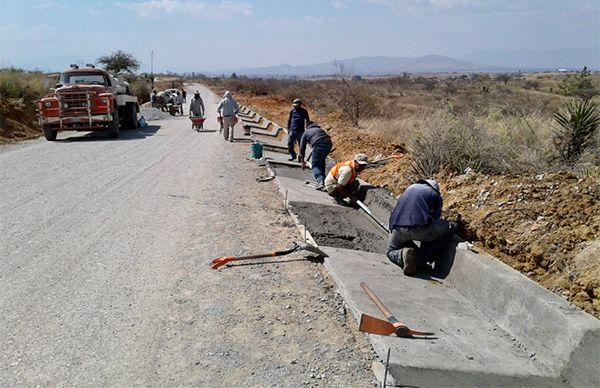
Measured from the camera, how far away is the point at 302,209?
8867 mm

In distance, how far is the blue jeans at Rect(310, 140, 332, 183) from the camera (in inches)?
438

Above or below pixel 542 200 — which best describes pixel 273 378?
below

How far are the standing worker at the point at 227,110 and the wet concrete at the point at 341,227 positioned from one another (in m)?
8.68

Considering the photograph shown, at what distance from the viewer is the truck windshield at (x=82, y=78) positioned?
18266 mm

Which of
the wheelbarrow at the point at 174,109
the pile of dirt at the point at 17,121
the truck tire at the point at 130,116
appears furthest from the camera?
the wheelbarrow at the point at 174,109

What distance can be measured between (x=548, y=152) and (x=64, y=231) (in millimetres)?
8042

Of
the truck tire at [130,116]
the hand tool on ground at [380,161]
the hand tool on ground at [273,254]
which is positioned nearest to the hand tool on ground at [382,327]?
the hand tool on ground at [273,254]

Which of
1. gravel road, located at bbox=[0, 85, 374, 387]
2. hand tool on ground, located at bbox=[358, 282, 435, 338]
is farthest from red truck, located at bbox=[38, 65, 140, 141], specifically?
hand tool on ground, located at bbox=[358, 282, 435, 338]

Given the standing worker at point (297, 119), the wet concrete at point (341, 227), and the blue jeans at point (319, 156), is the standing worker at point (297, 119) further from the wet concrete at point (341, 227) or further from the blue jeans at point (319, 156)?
the wet concrete at point (341, 227)

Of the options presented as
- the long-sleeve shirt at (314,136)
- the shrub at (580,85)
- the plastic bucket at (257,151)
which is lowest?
the plastic bucket at (257,151)

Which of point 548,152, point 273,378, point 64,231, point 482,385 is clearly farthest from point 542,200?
point 64,231

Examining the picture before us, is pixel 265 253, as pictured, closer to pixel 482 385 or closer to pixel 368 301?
pixel 368 301

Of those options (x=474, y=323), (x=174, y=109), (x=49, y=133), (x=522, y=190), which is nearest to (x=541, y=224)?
(x=522, y=190)

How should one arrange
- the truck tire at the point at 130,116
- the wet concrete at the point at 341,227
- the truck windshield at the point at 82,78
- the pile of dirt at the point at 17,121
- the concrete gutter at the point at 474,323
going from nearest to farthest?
the concrete gutter at the point at 474,323, the wet concrete at the point at 341,227, the pile of dirt at the point at 17,121, the truck windshield at the point at 82,78, the truck tire at the point at 130,116
